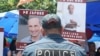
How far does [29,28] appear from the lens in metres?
7.72

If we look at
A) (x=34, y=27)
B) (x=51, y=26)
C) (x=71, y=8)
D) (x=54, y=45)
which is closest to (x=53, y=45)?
(x=54, y=45)

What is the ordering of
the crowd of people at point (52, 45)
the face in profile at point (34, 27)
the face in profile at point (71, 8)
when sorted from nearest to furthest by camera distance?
the crowd of people at point (52, 45) < the face in profile at point (71, 8) < the face in profile at point (34, 27)

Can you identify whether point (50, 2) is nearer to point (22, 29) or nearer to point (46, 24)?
point (22, 29)

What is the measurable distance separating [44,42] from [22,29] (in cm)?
317

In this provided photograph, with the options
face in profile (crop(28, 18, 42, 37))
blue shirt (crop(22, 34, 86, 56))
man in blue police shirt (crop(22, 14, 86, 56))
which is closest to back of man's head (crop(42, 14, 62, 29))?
man in blue police shirt (crop(22, 14, 86, 56))

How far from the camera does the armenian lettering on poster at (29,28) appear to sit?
25.1 ft

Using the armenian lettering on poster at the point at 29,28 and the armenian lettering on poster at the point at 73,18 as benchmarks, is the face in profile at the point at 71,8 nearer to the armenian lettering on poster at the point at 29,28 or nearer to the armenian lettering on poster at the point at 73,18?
the armenian lettering on poster at the point at 73,18

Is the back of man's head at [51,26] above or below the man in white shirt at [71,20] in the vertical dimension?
above

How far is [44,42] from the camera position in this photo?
4523 mm

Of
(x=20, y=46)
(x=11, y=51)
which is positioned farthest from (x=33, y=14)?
(x=11, y=51)

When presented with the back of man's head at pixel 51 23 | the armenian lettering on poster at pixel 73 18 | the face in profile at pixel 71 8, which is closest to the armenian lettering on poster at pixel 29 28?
the armenian lettering on poster at pixel 73 18

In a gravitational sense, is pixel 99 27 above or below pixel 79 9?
below

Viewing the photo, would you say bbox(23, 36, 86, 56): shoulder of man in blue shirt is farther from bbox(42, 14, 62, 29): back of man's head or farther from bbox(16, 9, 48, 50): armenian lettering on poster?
bbox(16, 9, 48, 50): armenian lettering on poster

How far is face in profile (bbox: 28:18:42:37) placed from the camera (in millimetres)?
7633
